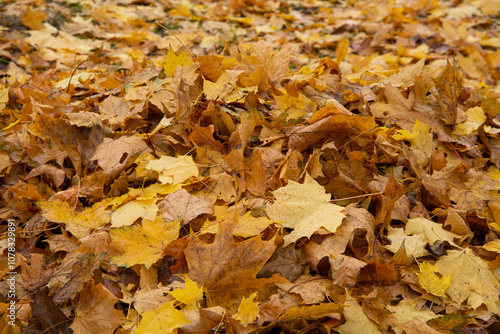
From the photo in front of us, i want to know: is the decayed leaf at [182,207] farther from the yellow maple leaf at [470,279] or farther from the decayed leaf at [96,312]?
the yellow maple leaf at [470,279]

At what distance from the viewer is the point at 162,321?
3.29 feet

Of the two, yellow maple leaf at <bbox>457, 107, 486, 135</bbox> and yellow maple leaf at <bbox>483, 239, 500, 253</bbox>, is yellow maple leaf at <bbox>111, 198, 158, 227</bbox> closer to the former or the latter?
yellow maple leaf at <bbox>483, 239, 500, 253</bbox>

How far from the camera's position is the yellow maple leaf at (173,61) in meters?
1.85

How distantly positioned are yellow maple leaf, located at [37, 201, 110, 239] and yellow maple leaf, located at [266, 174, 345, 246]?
25.1 inches

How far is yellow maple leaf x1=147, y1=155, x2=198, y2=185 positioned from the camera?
139cm

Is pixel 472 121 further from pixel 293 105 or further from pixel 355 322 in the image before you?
pixel 355 322

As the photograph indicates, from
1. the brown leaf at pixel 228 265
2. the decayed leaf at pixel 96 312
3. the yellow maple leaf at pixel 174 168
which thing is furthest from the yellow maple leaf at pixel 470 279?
the decayed leaf at pixel 96 312

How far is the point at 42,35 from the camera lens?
3406mm

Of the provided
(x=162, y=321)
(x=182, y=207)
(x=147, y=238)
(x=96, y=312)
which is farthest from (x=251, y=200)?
(x=96, y=312)

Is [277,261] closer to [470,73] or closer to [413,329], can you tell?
[413,329]

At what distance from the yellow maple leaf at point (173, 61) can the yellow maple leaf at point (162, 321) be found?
1.26 meters

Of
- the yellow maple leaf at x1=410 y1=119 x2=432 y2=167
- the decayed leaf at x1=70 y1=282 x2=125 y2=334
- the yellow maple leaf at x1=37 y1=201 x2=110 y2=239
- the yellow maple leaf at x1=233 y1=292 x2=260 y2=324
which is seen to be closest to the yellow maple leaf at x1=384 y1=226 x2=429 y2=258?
the yellow maple leaf at x1=410 y1=119 x2=432 y2=167

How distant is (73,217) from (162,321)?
0.58 metres

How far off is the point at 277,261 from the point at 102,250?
606 mm
